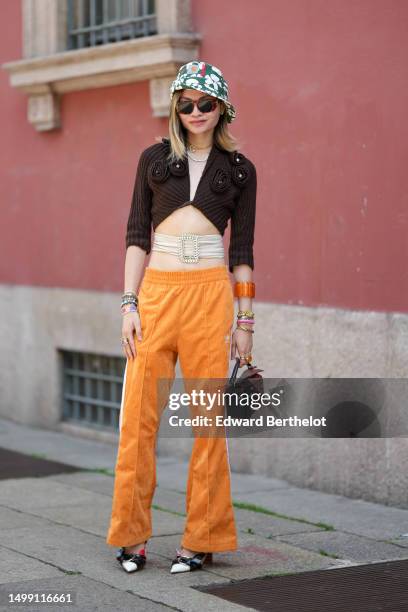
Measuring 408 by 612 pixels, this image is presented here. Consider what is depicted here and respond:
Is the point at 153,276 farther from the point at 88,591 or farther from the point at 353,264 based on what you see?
the point at 353,264

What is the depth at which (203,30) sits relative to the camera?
838 cm

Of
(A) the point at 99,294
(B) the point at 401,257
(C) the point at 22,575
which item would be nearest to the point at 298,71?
(B) the point at 401,257

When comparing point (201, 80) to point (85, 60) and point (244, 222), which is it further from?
point (85, 60)

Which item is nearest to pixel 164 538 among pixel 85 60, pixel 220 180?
pixel 220 180

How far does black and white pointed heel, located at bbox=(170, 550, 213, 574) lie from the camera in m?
5.46

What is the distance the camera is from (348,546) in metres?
6.07

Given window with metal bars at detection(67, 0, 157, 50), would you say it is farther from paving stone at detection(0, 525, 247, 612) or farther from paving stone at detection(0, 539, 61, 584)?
paving stone at detection(0, 539, 61, 584)

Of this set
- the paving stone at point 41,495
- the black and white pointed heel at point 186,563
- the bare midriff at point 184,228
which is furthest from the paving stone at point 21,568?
the bare midriff at point 184,228

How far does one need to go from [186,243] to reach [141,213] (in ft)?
0.83

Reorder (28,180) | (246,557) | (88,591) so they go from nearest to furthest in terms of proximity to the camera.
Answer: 1. (88,591)
2. (246,557)
3. (28,180)

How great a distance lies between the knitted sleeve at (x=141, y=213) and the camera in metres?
5.50

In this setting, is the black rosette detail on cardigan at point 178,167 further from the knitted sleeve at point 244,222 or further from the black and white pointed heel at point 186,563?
the black and white pointed heel at point 186,563

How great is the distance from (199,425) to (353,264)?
6.82 ft

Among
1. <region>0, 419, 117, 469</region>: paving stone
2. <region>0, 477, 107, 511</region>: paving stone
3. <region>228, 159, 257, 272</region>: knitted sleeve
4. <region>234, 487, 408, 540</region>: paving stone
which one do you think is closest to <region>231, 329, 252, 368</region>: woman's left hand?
<region>228, 159, 257, 272</region>: knitted sleeve
